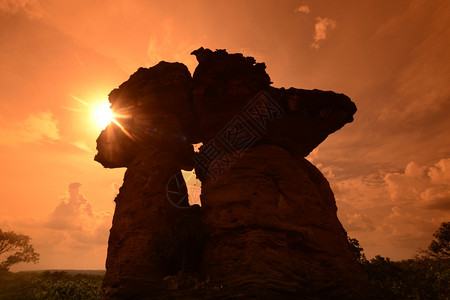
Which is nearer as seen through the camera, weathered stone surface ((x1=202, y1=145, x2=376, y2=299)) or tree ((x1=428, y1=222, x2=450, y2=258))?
weathered stone surface ((x1=202, y1=145, x2=376, y2=299))

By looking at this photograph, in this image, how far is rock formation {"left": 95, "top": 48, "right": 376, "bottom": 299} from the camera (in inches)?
657

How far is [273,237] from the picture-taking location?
1795cm

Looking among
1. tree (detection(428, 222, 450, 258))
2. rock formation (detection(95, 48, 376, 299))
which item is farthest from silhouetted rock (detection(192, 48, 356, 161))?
tree (detection(428, 222, 450, 258))

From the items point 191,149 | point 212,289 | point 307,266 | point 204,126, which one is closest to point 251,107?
point 204,126

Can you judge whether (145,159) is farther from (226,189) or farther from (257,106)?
(257,106)

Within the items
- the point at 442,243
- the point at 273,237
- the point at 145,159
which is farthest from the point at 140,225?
the point at 442,243

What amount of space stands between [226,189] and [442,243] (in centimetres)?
5035

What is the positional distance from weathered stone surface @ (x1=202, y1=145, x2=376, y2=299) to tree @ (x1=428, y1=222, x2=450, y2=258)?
38.6 m

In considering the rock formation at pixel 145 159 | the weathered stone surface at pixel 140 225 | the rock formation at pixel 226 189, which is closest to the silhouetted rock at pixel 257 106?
the rock formation at pixel 226 189

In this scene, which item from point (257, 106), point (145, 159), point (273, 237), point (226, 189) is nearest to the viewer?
point (273, 237)

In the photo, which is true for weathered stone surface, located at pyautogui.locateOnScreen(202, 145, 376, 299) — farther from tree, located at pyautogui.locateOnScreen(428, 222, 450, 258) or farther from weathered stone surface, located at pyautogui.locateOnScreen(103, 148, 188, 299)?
tree, located at pyautogui.locateOnScreen(428, 222, 450, 258)

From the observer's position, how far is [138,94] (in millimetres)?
27859

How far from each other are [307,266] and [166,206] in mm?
13922

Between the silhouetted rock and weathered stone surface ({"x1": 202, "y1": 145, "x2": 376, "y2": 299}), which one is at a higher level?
the silhouetted rock
